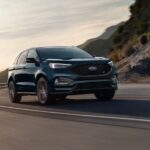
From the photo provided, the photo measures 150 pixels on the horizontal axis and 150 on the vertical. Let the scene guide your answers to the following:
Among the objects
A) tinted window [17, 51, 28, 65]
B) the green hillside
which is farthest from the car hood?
the green hillside

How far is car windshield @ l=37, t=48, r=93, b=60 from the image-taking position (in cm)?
1905

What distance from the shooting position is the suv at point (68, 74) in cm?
1811

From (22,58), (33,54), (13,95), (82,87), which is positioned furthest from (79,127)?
(13,95)

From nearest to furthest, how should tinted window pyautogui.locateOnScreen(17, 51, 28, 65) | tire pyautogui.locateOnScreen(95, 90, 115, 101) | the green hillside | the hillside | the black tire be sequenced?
tire pyautogui.locateOnScreen(95, 90, 115, 101), tinted window pyautogui.locateOnScreen(17, 51, 28, 65), the black tire, the hillside, the green hillside

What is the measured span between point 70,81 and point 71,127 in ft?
18.9

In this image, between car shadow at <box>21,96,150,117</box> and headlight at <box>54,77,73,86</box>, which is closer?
car shadow at <box>21,96,150,117</box>

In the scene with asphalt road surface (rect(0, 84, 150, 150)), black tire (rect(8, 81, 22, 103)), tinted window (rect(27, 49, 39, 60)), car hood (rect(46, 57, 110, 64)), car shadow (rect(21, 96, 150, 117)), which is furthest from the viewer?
black tire (rect(8, 81, 22, 103))

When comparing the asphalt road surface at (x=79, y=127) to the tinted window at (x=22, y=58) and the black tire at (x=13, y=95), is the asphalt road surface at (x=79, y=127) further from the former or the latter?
the black tire at (x=13, y=95)

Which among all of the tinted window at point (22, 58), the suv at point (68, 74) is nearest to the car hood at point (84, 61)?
the suv at point (68, 74)

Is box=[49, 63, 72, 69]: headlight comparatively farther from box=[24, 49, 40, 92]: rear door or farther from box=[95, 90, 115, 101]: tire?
box=[95, 90, 115, 101]: tire

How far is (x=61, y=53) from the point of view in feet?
63.4

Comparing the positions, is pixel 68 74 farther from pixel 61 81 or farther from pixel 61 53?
pixel 61 53

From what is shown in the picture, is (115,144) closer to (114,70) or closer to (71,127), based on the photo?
(71,127)

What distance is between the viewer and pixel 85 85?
18.1 metres
